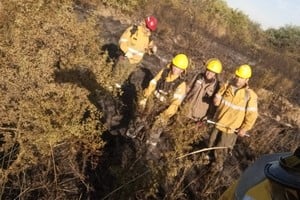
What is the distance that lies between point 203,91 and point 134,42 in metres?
2.56

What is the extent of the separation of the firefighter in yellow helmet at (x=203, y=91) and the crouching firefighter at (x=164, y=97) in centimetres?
31

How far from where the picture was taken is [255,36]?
29328mm

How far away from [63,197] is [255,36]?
2554 cm

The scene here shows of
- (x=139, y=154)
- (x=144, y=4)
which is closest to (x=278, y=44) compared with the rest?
(x=144, y=4)

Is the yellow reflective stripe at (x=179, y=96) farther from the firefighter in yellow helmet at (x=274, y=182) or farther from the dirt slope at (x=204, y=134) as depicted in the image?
the firefighter in yellow helmet at (x=274, y=182)

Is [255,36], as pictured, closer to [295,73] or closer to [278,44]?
[278,44]

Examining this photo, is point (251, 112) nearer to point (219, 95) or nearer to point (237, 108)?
point (237, 108)

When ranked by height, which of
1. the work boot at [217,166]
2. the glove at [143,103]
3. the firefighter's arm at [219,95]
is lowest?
the work boot at [217,166]

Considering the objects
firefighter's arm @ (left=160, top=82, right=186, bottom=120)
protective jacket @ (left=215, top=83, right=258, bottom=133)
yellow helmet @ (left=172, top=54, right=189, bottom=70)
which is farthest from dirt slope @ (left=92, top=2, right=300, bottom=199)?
yellow helmet @ (left=172, top=54, right=189, bottom=70)

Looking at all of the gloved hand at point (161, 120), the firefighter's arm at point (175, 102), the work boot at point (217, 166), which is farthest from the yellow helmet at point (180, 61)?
the gloved hand at point (161, 120)

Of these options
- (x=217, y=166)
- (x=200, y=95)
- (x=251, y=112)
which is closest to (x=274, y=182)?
(x=217, y=166)

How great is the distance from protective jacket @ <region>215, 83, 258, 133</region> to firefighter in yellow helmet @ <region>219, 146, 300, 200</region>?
4.56 metres

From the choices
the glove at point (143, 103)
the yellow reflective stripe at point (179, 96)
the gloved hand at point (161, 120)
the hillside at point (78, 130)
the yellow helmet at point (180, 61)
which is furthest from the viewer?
the yellow helmet at point (180, 61)

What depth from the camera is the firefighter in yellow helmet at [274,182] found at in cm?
180
